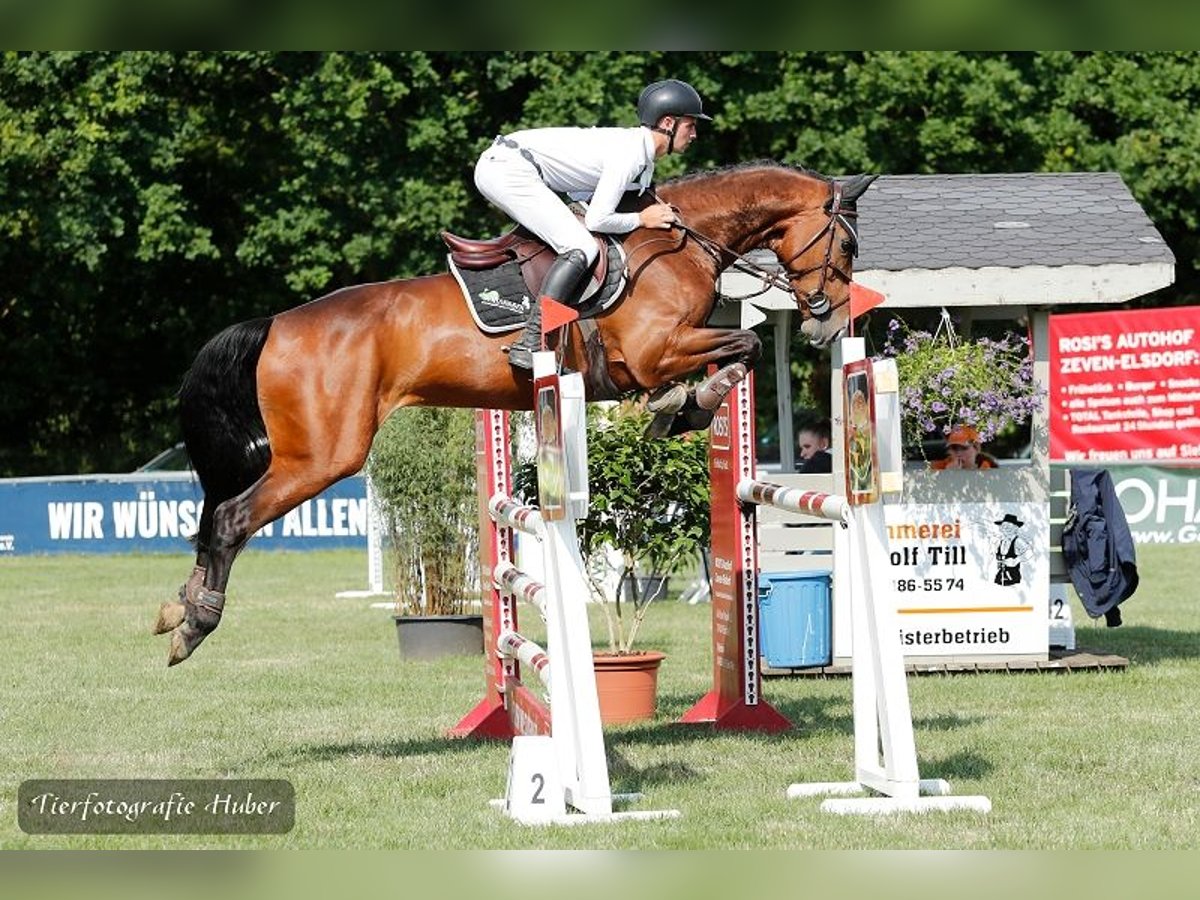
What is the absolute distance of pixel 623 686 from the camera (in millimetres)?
8266

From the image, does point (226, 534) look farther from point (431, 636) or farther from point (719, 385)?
point (431, 636)

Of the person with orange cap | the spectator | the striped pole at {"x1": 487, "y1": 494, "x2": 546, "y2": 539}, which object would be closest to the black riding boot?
the striped pole at {"x1": 487, "y1": 494, "x2": 546, "y2": 539}

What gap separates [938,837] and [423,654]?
240 inches

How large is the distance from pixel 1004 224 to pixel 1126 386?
11.3 meters

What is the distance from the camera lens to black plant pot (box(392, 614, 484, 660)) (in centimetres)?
1107

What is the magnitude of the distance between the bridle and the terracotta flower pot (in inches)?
85.2

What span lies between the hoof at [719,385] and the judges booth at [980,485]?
333 cm

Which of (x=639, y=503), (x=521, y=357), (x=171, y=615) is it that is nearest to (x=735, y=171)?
(x=521, y=357)

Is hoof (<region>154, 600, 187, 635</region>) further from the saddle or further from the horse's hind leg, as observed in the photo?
the saddle

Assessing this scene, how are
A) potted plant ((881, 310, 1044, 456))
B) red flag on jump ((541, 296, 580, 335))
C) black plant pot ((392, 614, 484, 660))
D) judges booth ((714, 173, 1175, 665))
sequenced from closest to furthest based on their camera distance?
1. red flag on jump ((541, 296, 580, 335))
2. potted plant ((881, 310, 1044, 456))
3. judges booth ((714, 173, 1175, 665))
4. black plant pot ((392, 614, 484, 660))

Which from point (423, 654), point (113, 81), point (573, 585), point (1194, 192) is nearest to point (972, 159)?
point (1194, 192)

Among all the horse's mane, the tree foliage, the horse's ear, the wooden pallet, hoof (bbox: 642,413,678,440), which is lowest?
the wooden pallet

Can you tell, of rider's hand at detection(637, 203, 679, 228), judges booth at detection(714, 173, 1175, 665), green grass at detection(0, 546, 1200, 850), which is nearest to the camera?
green grass at detection(0, 546, 1200, 850)

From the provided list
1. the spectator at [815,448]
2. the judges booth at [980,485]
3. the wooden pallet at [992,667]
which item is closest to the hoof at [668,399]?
the judges booth at [980,485]
